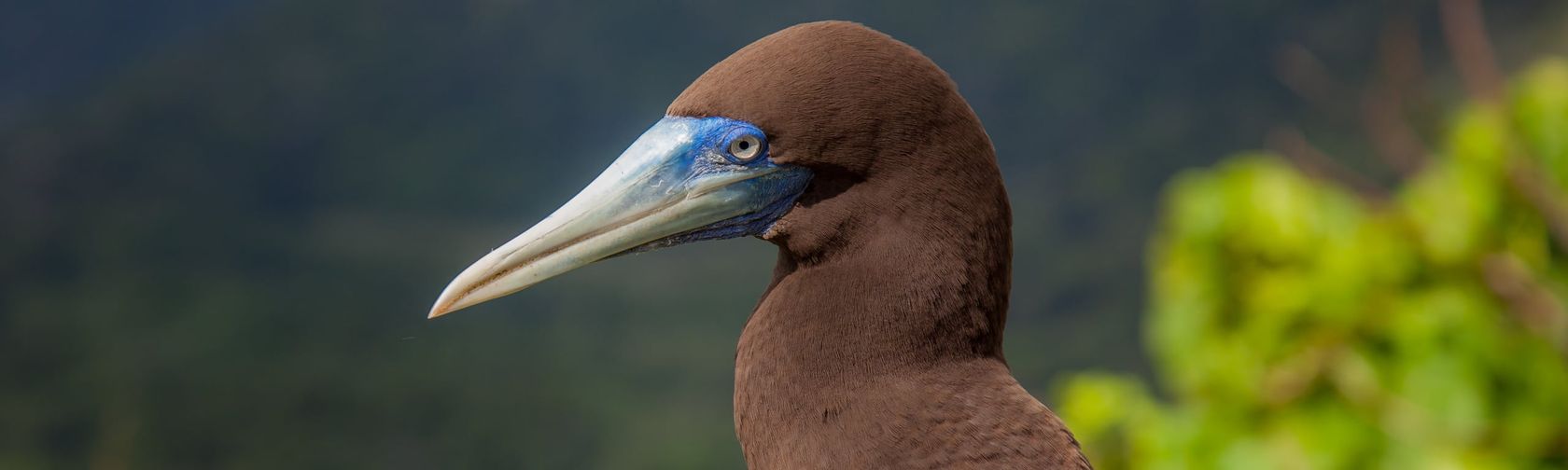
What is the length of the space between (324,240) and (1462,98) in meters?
6.86

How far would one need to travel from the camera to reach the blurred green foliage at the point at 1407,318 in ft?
13.0

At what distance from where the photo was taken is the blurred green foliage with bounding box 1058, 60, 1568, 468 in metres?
3.97

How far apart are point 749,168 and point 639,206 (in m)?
0.14

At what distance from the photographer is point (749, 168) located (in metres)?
1.73

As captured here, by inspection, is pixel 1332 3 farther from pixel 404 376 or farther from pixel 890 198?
pixel 890 198

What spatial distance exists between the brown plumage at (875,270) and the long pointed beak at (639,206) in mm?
43

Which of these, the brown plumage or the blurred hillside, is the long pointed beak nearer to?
the brown plumage

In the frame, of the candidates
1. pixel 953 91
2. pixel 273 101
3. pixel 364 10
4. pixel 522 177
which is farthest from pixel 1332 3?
pixel 953 91

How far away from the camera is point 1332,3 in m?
9.34

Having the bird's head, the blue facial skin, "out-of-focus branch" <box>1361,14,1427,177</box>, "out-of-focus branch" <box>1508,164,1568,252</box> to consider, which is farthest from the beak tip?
"out-of-focus branch" <box>1508,164,1568,252</box>

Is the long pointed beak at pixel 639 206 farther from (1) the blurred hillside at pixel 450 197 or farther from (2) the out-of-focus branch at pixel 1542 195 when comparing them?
(1) the blurred hillside at pixel 450 197

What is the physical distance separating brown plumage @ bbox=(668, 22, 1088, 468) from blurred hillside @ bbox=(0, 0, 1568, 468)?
6.84 metres

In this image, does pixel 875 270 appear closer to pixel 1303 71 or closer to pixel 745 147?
pixel 745 147

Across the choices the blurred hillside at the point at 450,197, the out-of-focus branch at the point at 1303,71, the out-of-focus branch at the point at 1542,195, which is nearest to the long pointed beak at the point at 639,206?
the out-of-focus branch at the point at 1542,195
